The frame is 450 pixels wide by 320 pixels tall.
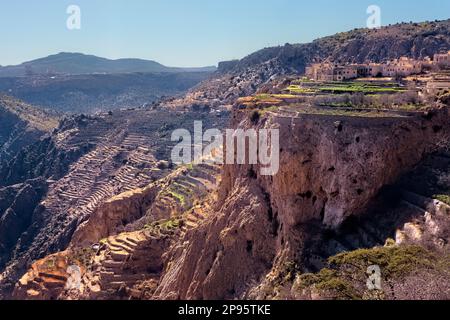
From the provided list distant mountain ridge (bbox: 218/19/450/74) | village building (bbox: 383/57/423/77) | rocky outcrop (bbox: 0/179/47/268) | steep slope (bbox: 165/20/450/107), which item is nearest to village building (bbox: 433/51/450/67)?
village building (bbox: 383/57/423/77)

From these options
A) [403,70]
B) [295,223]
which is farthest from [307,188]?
[403,70]

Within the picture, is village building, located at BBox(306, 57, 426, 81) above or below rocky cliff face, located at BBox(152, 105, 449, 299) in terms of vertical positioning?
above

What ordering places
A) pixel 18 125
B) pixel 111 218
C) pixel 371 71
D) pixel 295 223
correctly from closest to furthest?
pixel 295 223
pixel 371 71
pixel 111 218
pixel 18 125

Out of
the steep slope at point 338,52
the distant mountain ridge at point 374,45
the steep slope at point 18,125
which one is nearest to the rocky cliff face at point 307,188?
the steep slope at point 338,52

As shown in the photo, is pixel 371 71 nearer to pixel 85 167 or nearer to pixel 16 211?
pixel 85 167

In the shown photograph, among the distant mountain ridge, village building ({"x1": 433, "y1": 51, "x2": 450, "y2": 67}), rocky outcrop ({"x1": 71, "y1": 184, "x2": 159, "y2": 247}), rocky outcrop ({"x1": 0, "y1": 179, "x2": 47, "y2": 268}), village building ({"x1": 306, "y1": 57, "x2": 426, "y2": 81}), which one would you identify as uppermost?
the distant mountain ridge

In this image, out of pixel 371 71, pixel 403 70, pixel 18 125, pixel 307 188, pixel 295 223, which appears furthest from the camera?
pixel 18 125

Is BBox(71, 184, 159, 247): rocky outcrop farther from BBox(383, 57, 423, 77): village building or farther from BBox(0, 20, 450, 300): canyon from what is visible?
BBox(383, 57, 423, 77): village building

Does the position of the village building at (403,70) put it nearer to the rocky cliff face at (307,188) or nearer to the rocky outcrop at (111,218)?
the rocky cliff face at (307,188)
